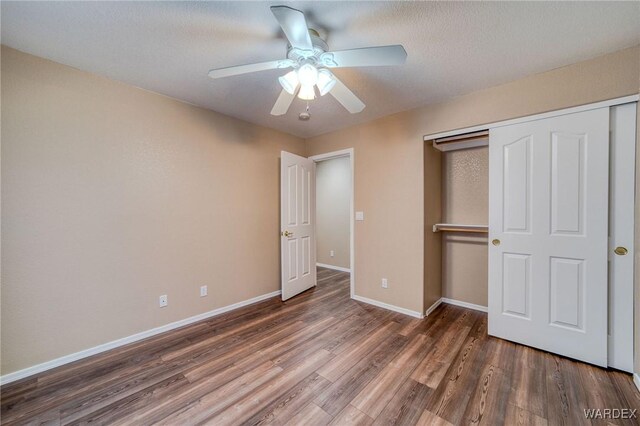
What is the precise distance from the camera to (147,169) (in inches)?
96.2

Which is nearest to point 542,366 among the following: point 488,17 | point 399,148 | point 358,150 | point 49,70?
point 399,148

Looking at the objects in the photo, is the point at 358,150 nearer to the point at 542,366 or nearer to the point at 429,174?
the point at 429,174

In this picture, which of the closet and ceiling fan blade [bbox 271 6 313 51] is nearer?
ceiling fan blade [bbox 271 6 313 51]

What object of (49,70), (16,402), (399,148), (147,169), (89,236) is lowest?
(16,402)

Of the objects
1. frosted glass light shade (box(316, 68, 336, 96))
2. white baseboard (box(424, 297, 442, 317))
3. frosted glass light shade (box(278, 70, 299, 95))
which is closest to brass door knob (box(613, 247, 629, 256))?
white baseboard (box(424, 297, 442, 317))

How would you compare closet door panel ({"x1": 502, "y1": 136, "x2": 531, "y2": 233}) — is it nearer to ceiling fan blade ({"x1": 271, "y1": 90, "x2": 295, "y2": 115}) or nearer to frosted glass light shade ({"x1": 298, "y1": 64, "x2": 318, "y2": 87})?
frosted glass light shade ({"x1": 298, "y1": 64, "x2": 318, "y2": 87})

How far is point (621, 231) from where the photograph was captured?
1.89 m

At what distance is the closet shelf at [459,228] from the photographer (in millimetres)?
2881

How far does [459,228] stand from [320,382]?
2.33 metres

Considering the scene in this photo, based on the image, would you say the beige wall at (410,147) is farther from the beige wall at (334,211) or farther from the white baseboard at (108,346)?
→ the white baseboard at (108,346)

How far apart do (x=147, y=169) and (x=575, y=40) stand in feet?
12.0

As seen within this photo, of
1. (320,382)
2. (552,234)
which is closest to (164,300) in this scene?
(320,382)

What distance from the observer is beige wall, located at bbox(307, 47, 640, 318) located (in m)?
1.95

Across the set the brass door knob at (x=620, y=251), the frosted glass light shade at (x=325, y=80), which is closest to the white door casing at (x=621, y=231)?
the brass door knob at (x=620, y=251)
